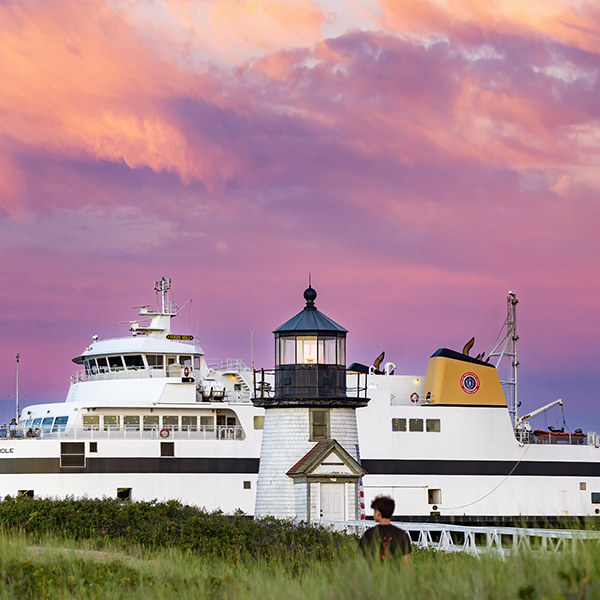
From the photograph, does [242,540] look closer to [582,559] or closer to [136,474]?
[582,559]

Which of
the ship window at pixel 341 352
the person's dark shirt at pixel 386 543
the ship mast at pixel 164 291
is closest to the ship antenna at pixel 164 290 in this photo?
the ship mast at pixel 164 291

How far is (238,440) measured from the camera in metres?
33.4

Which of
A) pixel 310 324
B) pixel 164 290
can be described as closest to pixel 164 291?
pixel 164 290

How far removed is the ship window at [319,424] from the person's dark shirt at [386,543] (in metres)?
13.7

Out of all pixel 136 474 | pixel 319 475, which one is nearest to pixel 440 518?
pixel 136 474

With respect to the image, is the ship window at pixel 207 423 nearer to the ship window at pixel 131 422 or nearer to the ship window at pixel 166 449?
the ship window at pixel 166 449

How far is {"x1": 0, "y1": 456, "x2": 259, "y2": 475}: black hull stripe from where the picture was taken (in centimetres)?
3169

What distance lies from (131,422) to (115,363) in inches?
95.5

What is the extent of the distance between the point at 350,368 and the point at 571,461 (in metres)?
8.59

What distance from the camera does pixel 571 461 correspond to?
119 feet

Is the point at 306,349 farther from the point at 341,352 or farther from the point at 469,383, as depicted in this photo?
the point at 469,383

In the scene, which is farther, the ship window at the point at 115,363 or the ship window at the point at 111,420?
the ship window at the point at 115,363

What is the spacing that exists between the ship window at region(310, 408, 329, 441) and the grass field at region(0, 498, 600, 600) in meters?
3.90

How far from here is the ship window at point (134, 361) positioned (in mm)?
34531
